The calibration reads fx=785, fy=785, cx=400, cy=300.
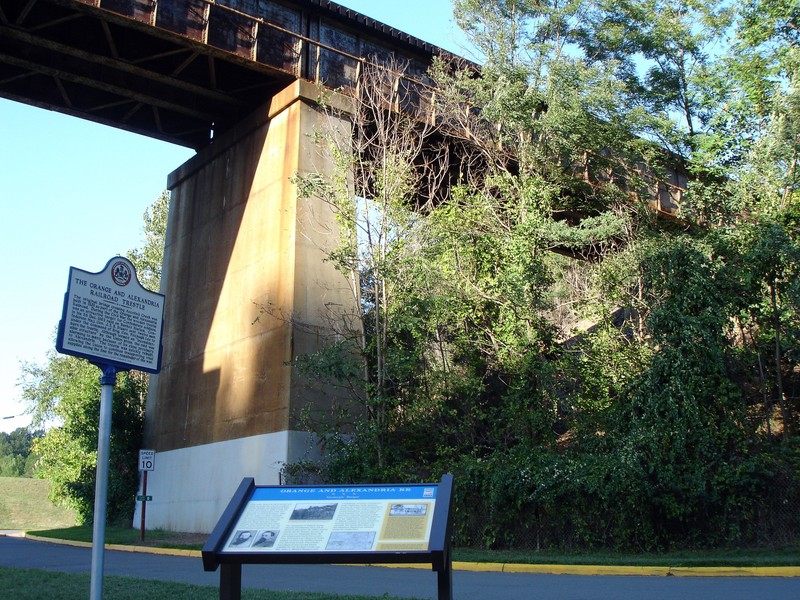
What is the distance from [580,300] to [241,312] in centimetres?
978

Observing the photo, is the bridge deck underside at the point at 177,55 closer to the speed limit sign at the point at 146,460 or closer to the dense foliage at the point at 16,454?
the speed limit sign at the point at 146,460

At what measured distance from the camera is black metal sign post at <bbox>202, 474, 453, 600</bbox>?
5.03 m

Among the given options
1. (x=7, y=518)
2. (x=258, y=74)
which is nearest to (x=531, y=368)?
(x=258, y=74)

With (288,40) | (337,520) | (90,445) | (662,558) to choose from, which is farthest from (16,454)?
(337,520)

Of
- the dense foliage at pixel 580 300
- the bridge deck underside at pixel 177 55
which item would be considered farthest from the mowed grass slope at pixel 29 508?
A: the dense foliage at pixel 580 300

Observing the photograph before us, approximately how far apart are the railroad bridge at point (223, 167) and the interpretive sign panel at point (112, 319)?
1338cm

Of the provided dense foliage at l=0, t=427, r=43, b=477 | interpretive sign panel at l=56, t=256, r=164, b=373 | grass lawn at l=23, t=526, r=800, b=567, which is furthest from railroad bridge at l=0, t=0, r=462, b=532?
dense foliage at l=0, t=427, r=43, b=477

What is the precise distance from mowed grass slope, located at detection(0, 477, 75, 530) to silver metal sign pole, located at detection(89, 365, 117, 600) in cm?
4097

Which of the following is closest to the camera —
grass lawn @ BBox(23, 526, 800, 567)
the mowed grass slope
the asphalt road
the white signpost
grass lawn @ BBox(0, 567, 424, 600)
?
the white signpost

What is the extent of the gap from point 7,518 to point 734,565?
50.2 m

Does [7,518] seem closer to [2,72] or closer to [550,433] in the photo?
[2,72]

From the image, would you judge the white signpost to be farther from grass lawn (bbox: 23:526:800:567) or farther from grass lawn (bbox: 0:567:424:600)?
grass lawn (bbox: 23:526:800:567)

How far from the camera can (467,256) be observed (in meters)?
21.6

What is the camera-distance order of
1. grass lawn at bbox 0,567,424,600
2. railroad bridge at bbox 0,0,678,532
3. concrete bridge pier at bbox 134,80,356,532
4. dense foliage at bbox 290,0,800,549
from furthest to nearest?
railroad bridge at bbox 0,0,678,532
concrete bridge pier at bbox 134,80,356,532
dense foliage at bbox 290,0,800,549
grass lawn at bbox 0,567,424,600
